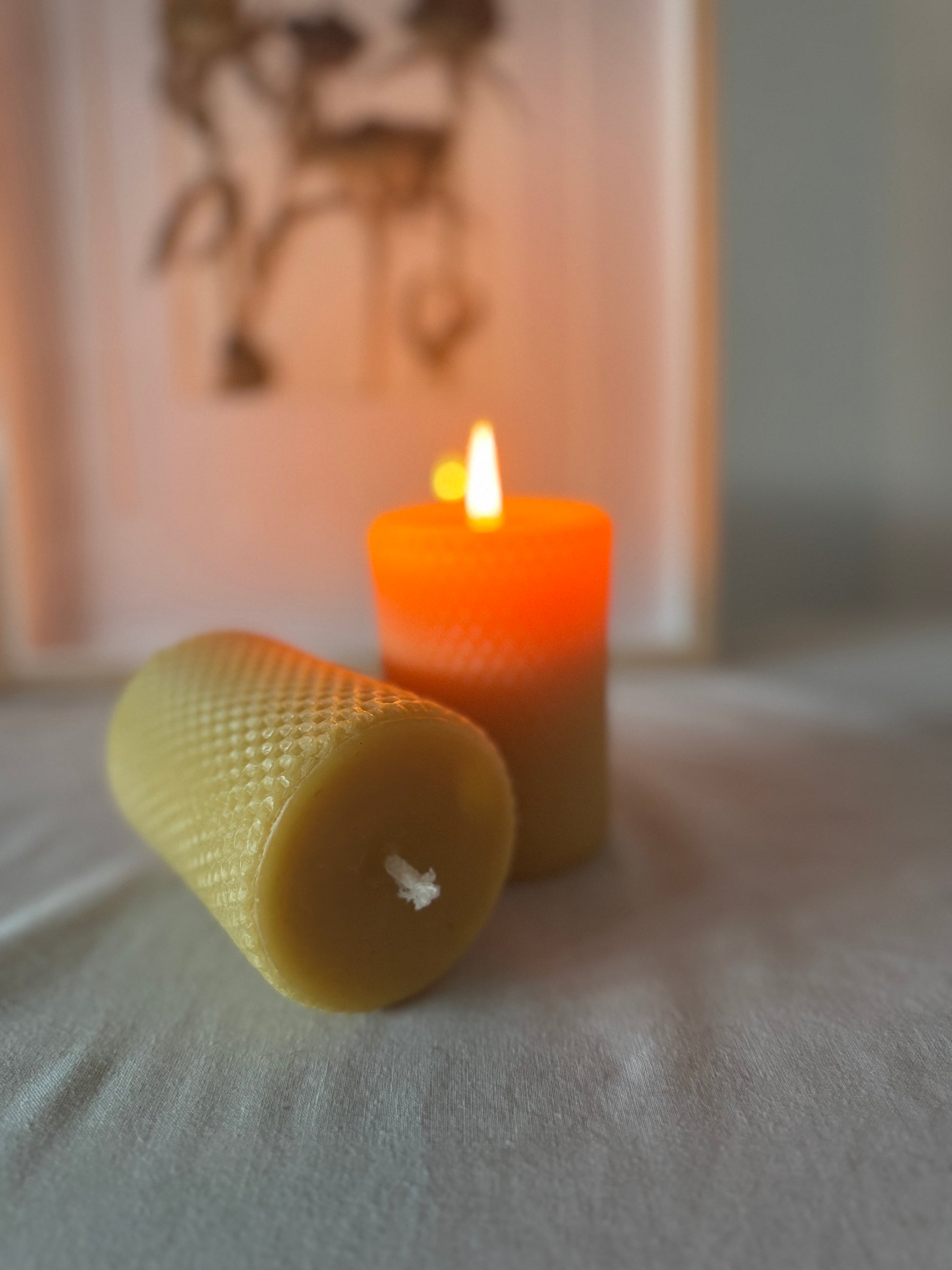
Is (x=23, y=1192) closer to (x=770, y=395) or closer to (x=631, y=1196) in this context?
(x=631, y=1196)

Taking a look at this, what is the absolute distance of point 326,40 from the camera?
2.69ft

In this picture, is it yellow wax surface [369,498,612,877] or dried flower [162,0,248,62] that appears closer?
yellow wax surface [369,498,612,877]

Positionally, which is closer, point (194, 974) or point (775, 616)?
point (194, 974)

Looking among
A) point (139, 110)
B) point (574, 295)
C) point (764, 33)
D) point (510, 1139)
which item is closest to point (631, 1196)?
point (510, 1139)

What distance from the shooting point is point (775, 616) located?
3.42 ft

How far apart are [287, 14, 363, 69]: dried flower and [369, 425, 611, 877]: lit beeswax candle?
441 mm

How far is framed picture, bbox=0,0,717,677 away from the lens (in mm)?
822

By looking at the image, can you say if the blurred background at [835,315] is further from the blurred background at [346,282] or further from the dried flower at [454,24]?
the dried flower at [454,24]

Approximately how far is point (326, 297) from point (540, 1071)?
63cm

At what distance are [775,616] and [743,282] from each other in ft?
1.00

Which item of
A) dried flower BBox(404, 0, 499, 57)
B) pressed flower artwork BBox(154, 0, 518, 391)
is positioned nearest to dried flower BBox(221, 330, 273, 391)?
pressed flower artwork BBox(154, 0, 518, 391)

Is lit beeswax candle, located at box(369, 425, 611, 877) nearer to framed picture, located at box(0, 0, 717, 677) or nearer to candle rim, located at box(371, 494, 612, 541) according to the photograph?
candle rim, located at box(371, 494, 612, 541)

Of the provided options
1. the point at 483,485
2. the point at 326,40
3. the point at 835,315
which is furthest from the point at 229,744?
the point at 835,315

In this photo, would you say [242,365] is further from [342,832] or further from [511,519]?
[342,832]
